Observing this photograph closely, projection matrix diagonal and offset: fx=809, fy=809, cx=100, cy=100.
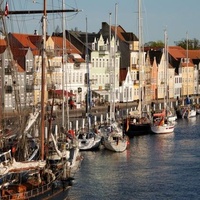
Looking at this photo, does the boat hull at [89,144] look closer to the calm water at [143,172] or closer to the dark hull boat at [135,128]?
the calm water at [143,172]

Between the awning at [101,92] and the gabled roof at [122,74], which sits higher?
the gabled roof at [122,74]

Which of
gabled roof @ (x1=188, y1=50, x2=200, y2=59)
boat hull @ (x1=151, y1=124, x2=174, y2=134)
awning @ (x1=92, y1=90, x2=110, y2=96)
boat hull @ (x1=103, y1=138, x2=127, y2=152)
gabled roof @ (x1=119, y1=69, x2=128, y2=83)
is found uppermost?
gabled roof @ (x1=188, y1=50, x2=200, y2=59)

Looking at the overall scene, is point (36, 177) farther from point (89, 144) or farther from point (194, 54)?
point (194, 54)

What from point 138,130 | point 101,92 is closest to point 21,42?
point 138,130

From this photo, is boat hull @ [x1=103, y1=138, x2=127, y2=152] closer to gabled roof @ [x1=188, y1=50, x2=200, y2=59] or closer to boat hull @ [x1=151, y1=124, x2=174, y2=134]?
boat hull @ [x1=151, y1=124, x2=174, y2=134]

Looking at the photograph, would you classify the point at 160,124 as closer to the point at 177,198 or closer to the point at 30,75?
the point at 30,75

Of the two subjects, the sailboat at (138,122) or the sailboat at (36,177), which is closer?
the sailboat at (36,177)

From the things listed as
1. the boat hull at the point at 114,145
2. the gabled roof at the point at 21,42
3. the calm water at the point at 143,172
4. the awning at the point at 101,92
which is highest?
the gabled roof at the point at 21,42

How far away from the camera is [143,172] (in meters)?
50.3

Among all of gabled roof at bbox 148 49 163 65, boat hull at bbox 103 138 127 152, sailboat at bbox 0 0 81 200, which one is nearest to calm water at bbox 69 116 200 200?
boat hull at bbox 103 138 127 152

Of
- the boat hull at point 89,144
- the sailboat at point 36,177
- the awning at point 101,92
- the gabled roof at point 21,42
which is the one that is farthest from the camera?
the awning at point 101,92

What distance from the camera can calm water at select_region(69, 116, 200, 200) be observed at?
43.0m

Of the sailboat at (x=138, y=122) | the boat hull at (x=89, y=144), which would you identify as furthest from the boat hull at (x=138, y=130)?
the boat hull at (x=89, y=144)

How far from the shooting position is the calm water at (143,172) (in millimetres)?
43031
